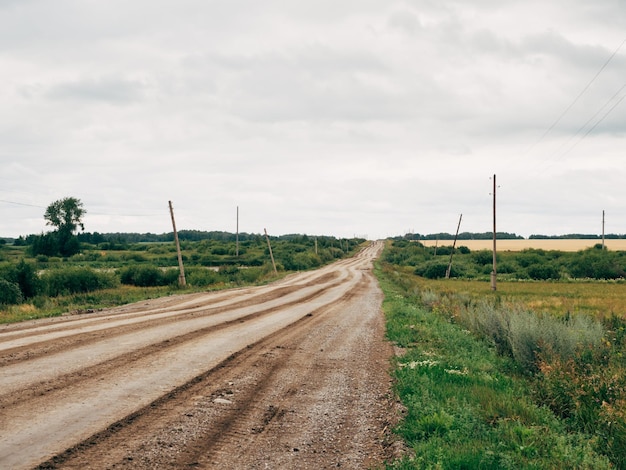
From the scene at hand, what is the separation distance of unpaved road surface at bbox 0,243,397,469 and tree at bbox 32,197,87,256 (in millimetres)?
96929

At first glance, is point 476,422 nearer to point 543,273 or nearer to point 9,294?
point 9,294

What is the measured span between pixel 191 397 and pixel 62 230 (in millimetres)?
112954

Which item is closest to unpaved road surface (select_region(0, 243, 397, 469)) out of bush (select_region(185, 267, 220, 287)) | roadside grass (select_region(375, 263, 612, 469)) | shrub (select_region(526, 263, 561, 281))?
roadside grass (select_region(375, 263, 612, 469))

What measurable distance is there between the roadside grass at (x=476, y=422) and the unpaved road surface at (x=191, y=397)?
47cm

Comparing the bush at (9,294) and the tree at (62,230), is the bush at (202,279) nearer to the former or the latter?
the bush at (9,294)

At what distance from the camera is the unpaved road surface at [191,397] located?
17.5 feet

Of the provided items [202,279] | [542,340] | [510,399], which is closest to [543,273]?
[202,279]

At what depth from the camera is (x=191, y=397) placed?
742 centimetres

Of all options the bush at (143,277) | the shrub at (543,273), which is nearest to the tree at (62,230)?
the bush at (143,277)

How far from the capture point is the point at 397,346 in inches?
522

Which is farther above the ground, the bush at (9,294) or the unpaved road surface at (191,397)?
the unpaved road surface at (191,397)

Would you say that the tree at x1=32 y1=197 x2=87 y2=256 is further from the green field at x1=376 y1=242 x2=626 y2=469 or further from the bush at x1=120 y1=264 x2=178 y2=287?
the green field at x1=376 y1=242 x2=626 y2=469

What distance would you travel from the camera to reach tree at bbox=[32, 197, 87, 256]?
9969cm

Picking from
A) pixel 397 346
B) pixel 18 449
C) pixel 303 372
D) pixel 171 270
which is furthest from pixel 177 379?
pixel 171 270
